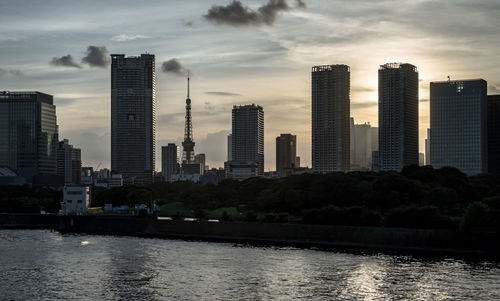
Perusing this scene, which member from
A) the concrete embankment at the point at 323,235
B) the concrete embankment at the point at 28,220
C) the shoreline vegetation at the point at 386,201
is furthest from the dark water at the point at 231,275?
the concrete embankment at the point at 28,220

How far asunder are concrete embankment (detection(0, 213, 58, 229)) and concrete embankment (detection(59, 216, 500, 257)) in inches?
1350

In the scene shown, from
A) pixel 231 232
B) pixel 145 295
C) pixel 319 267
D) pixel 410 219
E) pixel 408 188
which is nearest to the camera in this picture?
pixel 145 295

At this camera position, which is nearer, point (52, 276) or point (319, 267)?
point (52, 276)

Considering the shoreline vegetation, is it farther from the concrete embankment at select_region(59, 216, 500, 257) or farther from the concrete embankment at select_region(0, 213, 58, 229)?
the concrete embankment at select_region(0, 213, 58, 229)

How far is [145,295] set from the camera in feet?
230

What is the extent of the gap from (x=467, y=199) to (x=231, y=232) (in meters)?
69.3

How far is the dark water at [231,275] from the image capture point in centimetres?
7131

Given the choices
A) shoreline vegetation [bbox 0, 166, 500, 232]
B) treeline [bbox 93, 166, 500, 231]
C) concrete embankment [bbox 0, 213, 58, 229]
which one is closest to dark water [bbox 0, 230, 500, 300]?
shoreline vegetation [bbox 0, 166, 500, 232]

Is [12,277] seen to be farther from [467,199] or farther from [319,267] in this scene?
[467,199]

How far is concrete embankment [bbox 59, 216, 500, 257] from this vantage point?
→ 10919 cm

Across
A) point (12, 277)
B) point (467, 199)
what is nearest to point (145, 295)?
point (12, 277)

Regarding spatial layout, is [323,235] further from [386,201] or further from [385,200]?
[385,200]

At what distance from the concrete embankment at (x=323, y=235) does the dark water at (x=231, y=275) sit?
11.6m

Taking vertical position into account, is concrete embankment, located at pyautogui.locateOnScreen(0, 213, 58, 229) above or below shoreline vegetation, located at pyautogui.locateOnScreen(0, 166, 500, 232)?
below
